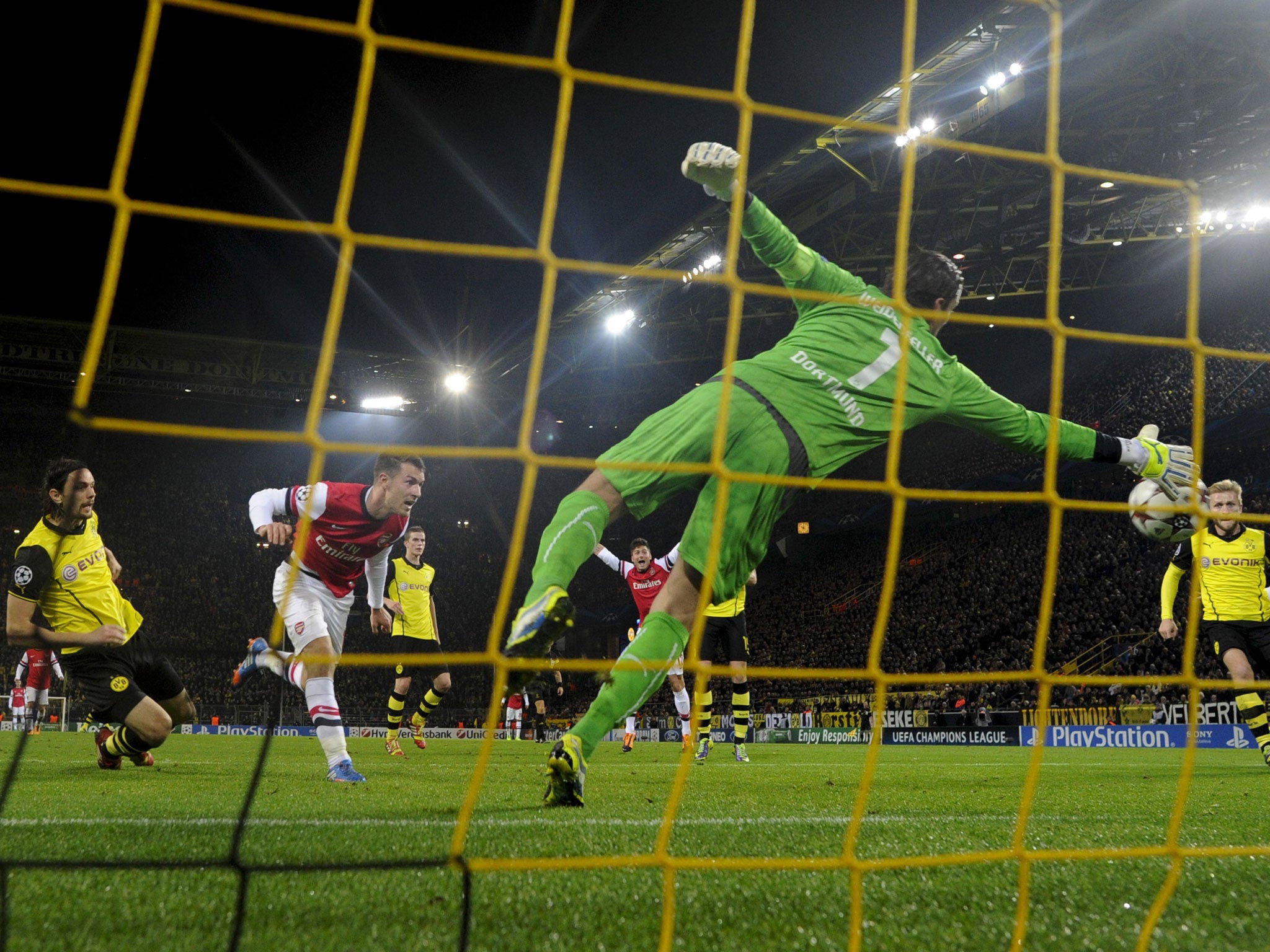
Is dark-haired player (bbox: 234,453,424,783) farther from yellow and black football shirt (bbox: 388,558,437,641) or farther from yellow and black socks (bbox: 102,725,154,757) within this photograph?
yellow and black football shirt (bbox: 388,558,437,641)

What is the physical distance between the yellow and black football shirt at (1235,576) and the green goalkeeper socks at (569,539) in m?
5.67

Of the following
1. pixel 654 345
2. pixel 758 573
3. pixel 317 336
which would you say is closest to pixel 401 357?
pixel 317 336

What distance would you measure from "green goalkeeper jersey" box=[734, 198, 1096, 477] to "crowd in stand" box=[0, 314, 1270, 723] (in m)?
13.9

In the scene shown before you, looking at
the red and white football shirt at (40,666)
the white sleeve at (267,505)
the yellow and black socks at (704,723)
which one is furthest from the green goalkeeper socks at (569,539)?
the red and white football shirt at (40,666)

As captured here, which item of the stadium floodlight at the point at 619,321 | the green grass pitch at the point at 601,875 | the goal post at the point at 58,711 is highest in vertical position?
the stadium floodlight at the point at 619,321

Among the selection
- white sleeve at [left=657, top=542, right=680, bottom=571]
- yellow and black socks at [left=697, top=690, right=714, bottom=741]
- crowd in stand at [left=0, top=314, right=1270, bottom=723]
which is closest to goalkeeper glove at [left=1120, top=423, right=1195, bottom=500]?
white sleeve at [left=657, top=542, right=680, bottom=571]

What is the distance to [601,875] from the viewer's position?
7.49 ft

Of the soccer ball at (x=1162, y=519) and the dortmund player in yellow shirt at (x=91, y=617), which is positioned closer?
the soccer ball at (x=1162, y=519)

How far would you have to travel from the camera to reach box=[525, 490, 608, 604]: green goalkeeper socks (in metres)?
2.64

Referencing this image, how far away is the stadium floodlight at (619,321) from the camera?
71.2 ft

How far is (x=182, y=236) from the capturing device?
55.3 feet

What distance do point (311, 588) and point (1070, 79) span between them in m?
13.8

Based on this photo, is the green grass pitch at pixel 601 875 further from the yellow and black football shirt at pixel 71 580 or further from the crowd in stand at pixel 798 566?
the crowd in stand at pixel 798 566

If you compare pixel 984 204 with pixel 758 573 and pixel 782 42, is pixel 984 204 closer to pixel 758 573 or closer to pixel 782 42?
pixel 782 42
